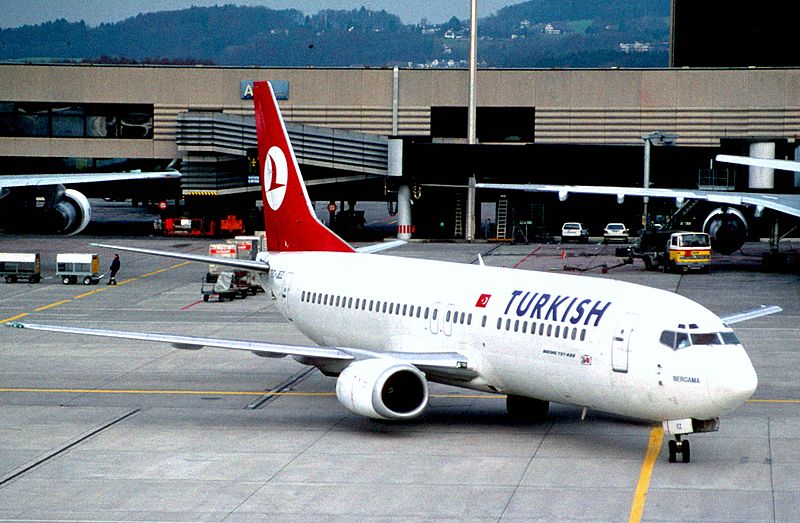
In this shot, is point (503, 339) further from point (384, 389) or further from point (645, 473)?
point (645, 473)

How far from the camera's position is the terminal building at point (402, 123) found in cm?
10081

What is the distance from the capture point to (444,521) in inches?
955

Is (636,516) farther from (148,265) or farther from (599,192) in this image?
(148,265)

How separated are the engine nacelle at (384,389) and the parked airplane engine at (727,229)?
50888mm

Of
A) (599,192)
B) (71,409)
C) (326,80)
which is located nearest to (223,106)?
(326,80)

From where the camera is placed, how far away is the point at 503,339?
31156 mm

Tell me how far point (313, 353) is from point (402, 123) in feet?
248

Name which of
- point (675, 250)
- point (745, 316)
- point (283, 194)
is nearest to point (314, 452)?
point (745, 316)

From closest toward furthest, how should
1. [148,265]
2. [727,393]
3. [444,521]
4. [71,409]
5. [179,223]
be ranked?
[444,521] < [727,393] < [71,409] < [148,265] < [179,223]

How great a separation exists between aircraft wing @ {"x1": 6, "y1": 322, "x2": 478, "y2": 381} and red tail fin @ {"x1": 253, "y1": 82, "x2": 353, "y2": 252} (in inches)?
296

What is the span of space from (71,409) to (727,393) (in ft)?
59.8

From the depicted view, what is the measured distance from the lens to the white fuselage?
27656 millimetres

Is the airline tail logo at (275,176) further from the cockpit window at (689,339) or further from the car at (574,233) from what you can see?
the car at (574,233)

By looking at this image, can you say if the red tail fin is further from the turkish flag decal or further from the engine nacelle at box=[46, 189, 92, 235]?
the engine nacelle at box=[46, 189, 92, 235]
